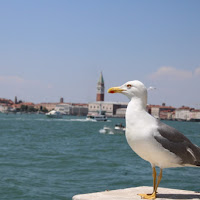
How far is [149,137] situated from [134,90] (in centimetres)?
40

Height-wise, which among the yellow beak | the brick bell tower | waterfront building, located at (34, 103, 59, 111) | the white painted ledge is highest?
the brick bell tower

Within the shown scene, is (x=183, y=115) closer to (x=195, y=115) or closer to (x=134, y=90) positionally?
(x=195, y=115)

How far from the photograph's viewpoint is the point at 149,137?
329 centimetres

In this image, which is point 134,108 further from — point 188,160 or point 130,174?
point 130,174

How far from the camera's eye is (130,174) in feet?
39.7

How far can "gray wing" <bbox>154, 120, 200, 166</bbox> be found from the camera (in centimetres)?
336

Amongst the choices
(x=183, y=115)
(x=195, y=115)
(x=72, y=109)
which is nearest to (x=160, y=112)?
(x=183, y=115)

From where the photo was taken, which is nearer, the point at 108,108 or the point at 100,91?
the point at 108,108

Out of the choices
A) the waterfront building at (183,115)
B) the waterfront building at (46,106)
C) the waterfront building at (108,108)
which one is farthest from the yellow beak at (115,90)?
the waterfront building at (46,106)

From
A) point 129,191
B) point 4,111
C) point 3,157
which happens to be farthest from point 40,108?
point 129,191

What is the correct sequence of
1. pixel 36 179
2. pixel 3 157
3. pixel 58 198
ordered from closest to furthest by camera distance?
pixel 58 198 < pixel 36 179 < pixel 3 157

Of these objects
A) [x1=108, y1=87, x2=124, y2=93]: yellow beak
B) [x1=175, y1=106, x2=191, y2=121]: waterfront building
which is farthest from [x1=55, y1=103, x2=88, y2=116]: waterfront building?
[x1=108, y1=87, x2=124, y2=93]: yellow beak

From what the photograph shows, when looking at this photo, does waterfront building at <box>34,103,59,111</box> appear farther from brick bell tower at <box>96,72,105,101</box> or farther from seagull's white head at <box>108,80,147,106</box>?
seagull's white head at <box>108,80,147,106</box>

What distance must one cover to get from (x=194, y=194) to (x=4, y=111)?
15350cm
